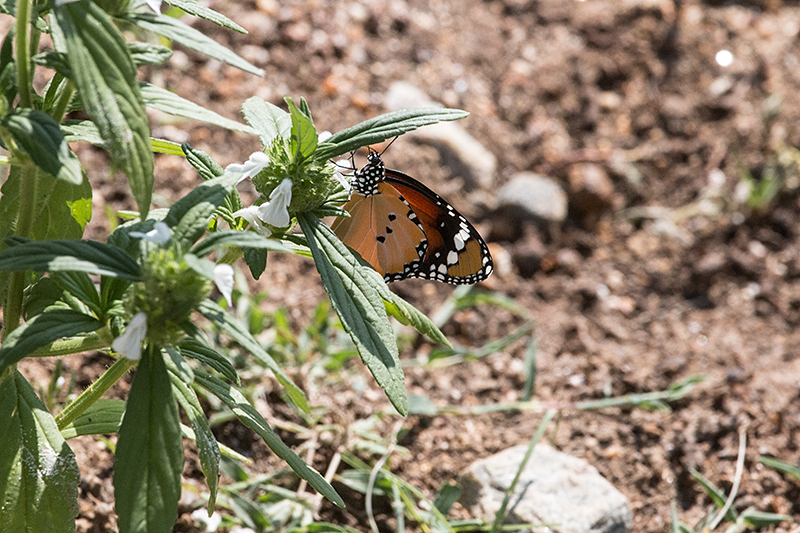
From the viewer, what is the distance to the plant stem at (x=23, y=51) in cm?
120

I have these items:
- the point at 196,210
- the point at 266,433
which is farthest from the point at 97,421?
the point at 196,210

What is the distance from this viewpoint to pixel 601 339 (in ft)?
10.2

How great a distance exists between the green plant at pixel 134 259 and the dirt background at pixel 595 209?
0.65 m

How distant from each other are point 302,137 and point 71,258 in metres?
0.47

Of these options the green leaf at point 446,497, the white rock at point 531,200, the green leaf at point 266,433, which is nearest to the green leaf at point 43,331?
the green leaf at point 266,433

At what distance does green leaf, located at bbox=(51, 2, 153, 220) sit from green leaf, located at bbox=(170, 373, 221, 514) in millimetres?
472

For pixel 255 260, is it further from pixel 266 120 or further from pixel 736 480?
pixel 736 480

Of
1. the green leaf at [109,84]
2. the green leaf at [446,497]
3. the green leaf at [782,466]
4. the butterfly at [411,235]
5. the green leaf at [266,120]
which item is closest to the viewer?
the green leaf at [109,84]

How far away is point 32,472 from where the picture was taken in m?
1.42

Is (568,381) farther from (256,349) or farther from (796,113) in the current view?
(796,113)

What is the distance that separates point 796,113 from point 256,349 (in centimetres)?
360

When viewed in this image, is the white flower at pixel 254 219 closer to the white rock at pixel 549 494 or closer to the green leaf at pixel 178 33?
the green leaf at pixel 178 33

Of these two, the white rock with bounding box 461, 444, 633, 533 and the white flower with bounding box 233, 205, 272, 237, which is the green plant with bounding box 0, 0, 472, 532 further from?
the white rock with bounding box 461, 444, 633, 533

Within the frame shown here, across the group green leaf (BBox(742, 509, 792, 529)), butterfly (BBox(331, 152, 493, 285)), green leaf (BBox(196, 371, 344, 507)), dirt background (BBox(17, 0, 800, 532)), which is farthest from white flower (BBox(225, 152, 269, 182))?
green leaf (BBox(742, 509, 792, 529))
